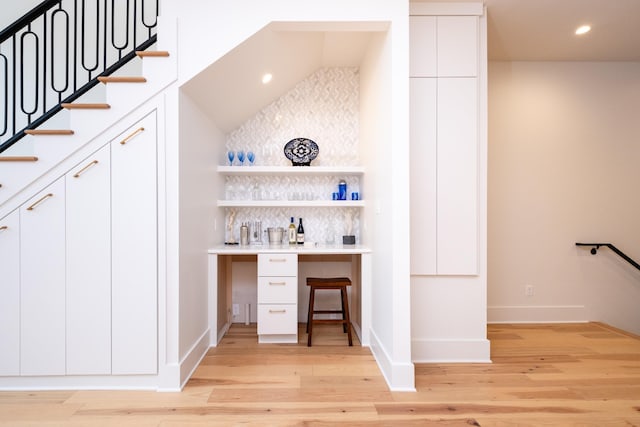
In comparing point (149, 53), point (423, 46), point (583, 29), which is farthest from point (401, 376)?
point (583, 29)

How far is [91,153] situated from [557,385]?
143 inches

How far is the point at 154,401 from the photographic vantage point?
2295mm

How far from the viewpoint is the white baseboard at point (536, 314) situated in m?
4.00

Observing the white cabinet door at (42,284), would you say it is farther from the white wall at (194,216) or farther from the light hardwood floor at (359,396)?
the white wall at (194,216)

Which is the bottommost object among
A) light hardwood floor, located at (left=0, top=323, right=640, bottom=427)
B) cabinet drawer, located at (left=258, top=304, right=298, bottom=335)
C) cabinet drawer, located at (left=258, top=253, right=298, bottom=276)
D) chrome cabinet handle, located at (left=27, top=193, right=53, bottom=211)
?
light hardwood floor, located at (left=0, top=323, right=640, bottom=427)

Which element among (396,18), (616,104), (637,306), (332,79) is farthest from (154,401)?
(616,104)

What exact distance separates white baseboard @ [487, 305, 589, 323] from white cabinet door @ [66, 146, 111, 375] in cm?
375

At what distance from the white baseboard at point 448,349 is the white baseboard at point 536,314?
1.24 meters

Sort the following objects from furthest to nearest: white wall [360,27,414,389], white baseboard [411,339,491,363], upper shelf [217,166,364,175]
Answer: upper shelf [217,166,364,175]
white baseboard [411,339,491,363]
white wall [360,27,414,389]

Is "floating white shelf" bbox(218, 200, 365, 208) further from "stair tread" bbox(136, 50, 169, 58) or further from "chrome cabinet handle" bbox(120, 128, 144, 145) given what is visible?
"stair tread" bbox(136, 50, 169, 58)

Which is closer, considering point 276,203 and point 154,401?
point 154,401

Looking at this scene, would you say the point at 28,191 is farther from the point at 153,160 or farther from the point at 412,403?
the point at 412,403

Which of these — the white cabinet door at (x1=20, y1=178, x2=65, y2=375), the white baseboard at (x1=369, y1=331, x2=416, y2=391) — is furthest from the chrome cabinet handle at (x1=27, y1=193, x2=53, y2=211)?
the white baseboard at (x1=369, y1=331, x2=416, y2=391)

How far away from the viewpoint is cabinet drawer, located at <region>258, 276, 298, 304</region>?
336 cm
